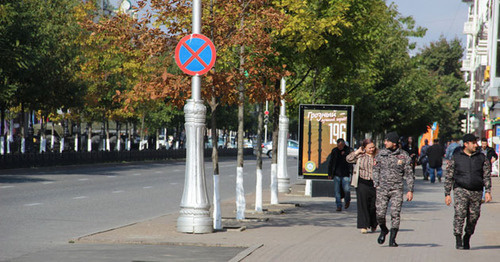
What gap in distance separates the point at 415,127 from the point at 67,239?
58.4 m

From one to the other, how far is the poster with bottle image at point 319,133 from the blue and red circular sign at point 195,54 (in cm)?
1027

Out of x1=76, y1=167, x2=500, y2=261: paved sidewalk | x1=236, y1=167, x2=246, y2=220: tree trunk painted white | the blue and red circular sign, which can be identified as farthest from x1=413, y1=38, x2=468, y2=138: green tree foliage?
the blue and red circular sign

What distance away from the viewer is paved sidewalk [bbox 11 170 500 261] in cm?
1068

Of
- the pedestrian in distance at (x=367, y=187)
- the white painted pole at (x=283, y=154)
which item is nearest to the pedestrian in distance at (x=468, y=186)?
the pedestrian in distance at (x=367, y=187)

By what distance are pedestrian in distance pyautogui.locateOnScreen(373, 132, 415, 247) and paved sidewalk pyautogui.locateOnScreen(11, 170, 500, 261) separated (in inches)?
13.2

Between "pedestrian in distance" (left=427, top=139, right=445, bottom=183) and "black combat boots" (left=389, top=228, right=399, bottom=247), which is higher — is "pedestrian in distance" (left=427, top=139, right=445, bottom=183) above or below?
above

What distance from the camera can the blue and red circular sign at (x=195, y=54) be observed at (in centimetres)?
1334

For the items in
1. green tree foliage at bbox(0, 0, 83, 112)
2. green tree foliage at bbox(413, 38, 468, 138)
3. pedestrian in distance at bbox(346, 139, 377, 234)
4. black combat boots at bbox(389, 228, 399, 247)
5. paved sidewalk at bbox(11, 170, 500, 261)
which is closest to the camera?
paved sidewalk at bbox(11, 170, 500, 261)

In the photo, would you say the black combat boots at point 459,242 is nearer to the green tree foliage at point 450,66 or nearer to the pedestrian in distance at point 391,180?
the pedestrian in distance at point 391,180

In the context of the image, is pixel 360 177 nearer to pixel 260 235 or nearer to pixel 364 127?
pixel 260 235

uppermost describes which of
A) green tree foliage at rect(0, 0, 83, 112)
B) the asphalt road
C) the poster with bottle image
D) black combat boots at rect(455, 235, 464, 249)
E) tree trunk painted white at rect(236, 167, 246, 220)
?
green tree foliage at rect(0, 0, 83, 112)

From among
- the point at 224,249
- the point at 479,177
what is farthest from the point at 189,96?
the point at 479,177

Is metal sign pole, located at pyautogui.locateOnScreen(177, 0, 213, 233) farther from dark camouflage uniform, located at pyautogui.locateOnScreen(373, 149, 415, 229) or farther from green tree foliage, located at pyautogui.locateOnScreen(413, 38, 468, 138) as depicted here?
green tree foliage, located at pyautogui.locateOnScreen(413, 38, 468, 138)

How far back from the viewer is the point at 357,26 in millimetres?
21609
